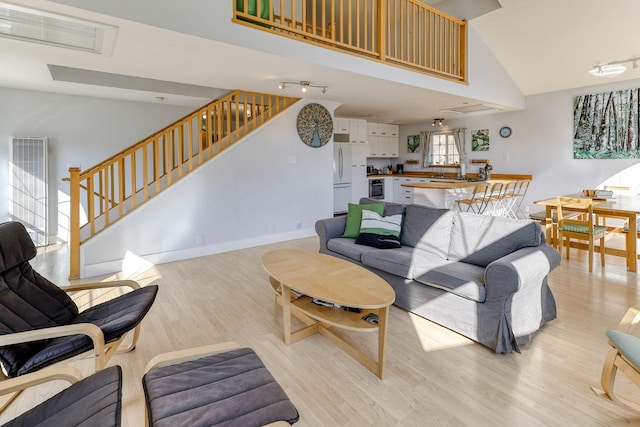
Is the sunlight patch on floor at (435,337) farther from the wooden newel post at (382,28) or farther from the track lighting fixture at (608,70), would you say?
the track lighting fixture at (608,70)

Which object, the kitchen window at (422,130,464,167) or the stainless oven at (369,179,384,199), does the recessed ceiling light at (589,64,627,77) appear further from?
the stainless oven at (369,179,384,199)

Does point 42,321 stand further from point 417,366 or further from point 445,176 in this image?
point 445,176

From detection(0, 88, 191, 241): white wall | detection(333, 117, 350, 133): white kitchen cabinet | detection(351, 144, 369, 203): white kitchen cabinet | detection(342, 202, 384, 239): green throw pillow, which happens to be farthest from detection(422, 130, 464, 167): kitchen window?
detection(0, 88, 191, 241): white wall

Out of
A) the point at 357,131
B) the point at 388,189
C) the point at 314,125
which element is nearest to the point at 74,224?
the point at 314,125

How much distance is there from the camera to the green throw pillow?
3746 mm

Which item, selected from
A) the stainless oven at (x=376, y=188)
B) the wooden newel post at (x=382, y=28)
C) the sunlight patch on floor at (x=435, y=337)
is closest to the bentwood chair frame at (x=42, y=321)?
the sunlight patch on floor at (x=435, y=337)

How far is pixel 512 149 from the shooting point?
22.9ft

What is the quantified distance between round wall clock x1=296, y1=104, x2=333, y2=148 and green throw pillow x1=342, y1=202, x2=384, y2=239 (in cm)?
221

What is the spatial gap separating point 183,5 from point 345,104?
3610 mm

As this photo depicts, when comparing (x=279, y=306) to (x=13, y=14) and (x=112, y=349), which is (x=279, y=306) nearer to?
(x=112, y=349)

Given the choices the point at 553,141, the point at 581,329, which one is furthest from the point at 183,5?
the point at 553,141

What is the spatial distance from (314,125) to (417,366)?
438cm

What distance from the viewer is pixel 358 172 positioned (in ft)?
24.2

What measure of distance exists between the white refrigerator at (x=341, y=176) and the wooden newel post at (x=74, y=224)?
429 centimetres
